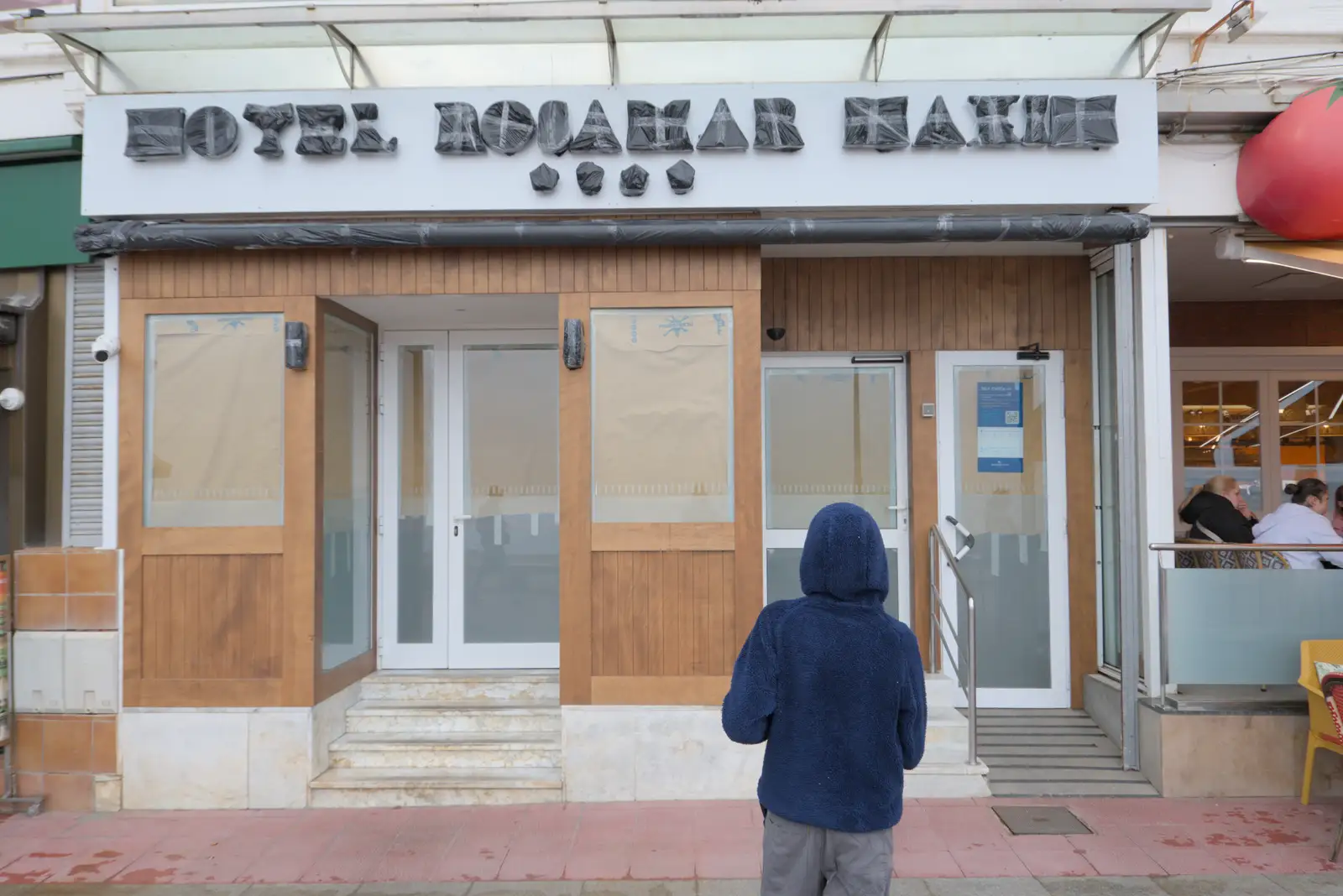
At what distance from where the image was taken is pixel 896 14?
500 centimetres

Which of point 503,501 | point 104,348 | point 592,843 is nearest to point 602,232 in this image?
point 503,501

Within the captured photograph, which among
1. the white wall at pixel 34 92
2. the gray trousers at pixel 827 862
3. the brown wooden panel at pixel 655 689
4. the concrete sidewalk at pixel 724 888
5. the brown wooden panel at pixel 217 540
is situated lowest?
the concrete sidewalk at pixel 724 888

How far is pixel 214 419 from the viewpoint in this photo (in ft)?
Result: 18.0

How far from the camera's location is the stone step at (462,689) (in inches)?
237

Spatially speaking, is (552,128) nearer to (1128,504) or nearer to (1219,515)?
(1128,504)

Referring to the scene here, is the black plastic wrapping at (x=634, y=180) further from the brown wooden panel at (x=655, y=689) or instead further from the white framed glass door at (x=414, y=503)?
the brown wooden panel at (x=655, y=689)

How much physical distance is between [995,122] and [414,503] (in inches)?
172

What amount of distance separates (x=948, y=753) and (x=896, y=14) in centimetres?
414

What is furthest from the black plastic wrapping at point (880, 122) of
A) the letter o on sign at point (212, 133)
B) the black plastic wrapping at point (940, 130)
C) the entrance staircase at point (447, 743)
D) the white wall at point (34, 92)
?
the white wall at point (34, 92)

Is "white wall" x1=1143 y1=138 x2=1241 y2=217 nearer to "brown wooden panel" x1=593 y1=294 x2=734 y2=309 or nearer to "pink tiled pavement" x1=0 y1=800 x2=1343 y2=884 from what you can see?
"brown wooden panel" x1=593 y1=294 x2=734 y2=309

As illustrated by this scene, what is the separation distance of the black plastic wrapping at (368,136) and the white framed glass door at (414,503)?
1.52 m

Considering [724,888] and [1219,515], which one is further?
[1219,515]

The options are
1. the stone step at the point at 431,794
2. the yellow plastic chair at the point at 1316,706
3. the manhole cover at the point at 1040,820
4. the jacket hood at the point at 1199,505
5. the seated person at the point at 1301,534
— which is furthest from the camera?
the jacket hood at the point at 1199,505

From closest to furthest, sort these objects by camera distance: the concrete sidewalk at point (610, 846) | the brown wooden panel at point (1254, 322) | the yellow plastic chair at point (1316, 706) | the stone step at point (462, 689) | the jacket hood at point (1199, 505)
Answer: the concrete sidewalk at point (610, 846) → the yellow plastic chair at point (1316, 706) → the stone step at point (462, 689) → the jacket hood at point (1199, 505) → the brown wooden panel at point (1254, 322)
